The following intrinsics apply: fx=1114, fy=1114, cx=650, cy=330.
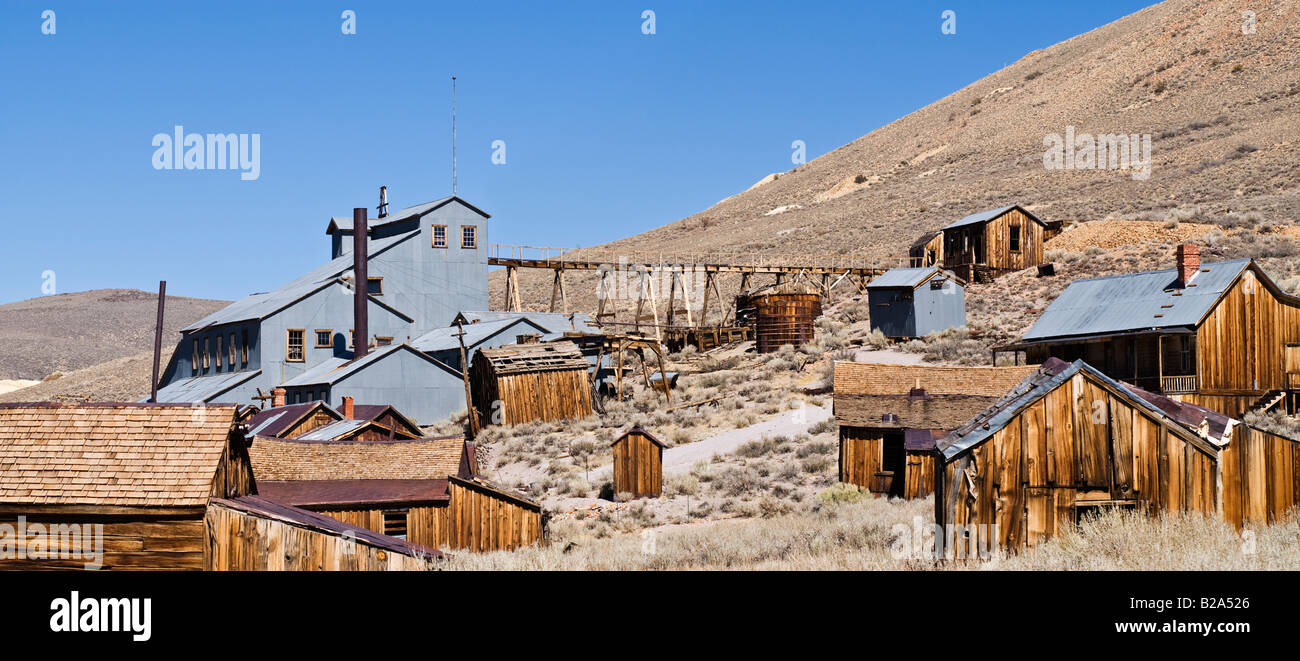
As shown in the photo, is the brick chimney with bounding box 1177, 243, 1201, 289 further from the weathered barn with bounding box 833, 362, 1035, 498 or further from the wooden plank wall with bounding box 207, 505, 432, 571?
the wooden plank wall with bounding box 207, 505, 432, 571

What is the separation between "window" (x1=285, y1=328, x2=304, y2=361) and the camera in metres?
49.4

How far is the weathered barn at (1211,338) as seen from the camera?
2997 centimetres

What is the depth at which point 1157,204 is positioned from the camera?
2544 inches

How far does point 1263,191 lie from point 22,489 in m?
64.2

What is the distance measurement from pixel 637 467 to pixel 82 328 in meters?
136

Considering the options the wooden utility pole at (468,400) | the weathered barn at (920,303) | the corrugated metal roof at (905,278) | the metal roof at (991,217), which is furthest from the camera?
the metal roof at (991,217)

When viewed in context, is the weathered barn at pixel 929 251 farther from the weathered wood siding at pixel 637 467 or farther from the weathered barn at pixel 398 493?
the weathered barn at pixel 398 493

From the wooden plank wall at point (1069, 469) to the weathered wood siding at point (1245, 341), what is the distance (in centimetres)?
1740

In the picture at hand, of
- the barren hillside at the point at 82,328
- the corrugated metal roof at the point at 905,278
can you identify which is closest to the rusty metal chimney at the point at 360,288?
the corrugated metal roof at the point at 905,278

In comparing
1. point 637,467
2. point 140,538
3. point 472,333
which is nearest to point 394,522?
point 637,467
